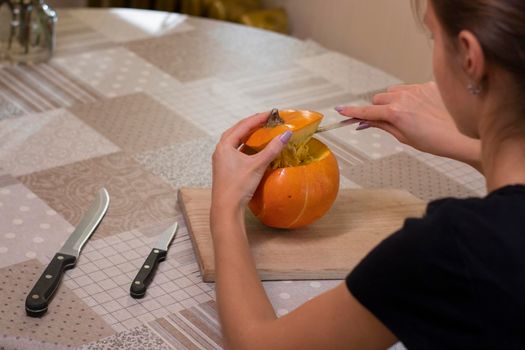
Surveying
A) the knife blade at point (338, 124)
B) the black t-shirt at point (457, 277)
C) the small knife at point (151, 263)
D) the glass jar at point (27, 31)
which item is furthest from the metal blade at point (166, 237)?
the glass jar at point (27, 31)

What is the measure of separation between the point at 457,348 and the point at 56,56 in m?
1.30

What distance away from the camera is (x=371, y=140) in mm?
1707

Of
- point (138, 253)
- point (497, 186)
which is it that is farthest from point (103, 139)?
point (497, 186)

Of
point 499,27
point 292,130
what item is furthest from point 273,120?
point 499,27

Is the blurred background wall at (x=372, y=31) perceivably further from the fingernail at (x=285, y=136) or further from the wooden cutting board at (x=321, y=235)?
the fingernail at (x=285, y=136)

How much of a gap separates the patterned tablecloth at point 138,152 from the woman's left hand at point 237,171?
109mm

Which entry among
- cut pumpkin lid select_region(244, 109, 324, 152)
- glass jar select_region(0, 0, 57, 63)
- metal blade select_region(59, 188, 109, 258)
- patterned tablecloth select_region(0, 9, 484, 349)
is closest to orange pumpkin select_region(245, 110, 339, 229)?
cut pumpkin lid select_region(244, 109, 324, 152)

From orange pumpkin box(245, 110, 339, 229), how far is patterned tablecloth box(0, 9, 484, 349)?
103 millimetres

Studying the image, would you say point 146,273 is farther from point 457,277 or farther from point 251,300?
point 457,277

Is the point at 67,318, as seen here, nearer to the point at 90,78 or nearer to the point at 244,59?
the point at 90,78

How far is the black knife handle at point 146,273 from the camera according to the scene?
117 centimetres

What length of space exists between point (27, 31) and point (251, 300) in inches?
40.4

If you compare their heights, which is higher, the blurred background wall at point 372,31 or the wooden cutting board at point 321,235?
the wooden cutting board at point 321,235

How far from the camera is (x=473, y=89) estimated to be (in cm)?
94
